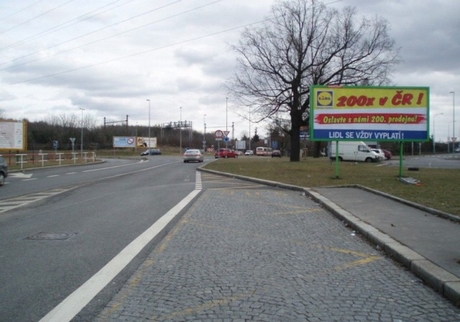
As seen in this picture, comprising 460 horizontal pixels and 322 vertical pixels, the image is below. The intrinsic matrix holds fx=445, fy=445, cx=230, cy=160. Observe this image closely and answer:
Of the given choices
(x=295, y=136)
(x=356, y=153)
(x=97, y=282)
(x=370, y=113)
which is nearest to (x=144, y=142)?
(x=356, y=153)

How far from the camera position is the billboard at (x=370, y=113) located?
20031mm

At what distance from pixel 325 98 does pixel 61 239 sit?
1483 cm

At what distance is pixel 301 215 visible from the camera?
1116 cm

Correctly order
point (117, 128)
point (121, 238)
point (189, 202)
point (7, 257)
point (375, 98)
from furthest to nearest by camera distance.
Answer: point (117, 128)
point (375, 98)
point (189, 202)
point (121, 238)
point (7, 257)

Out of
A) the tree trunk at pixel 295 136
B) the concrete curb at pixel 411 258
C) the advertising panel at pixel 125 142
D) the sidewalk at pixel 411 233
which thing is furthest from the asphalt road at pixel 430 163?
the advertising panel at pixel 125 142

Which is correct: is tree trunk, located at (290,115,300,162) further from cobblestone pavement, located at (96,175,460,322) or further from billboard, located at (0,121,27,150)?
cobblestone pavement, located at (96,175,460,322)

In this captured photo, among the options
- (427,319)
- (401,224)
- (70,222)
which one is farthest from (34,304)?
(401,224)

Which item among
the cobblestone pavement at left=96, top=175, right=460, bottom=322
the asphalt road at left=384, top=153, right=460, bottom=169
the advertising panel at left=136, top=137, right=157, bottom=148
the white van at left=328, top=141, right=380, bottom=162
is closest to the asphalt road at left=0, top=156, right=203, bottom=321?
the cobblestone pavement at left=96, top=175, right=460, bottom=322

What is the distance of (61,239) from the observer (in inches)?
323

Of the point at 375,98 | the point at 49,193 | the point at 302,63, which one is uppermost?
the point at 302,63

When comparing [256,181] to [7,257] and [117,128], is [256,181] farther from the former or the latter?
[117,128]

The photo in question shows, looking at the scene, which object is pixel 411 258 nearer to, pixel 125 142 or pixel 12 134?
pixel 12 134

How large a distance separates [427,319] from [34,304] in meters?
4.15

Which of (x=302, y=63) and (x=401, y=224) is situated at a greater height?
(x=302, y=63)
